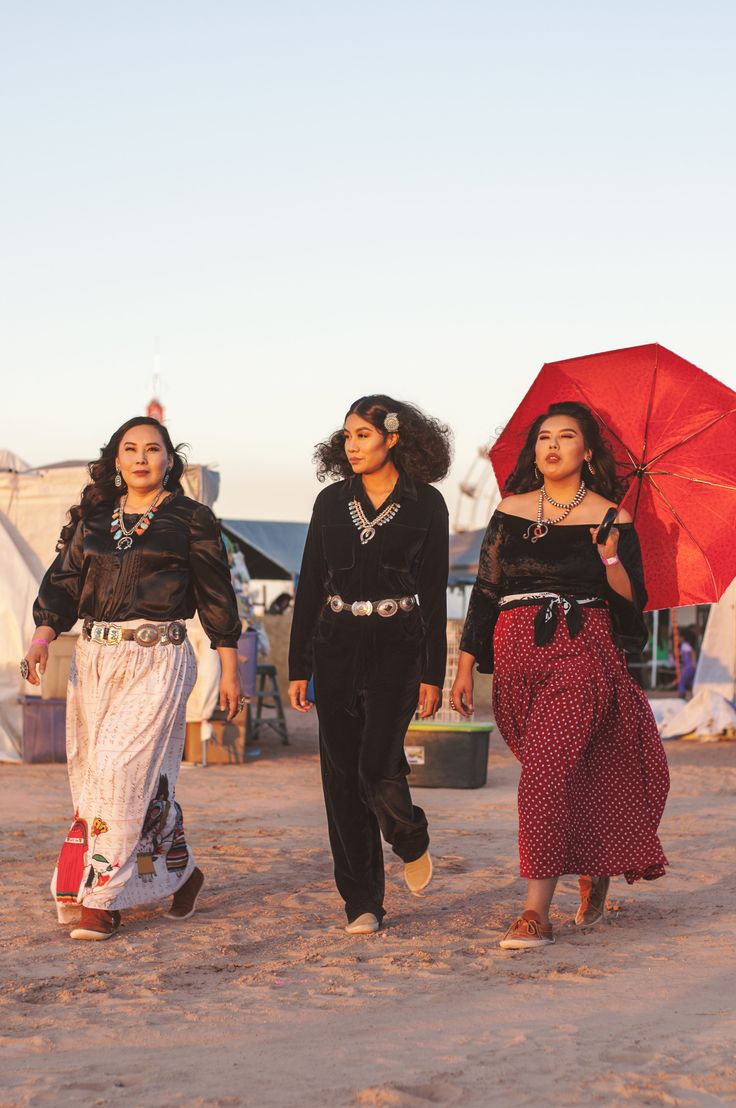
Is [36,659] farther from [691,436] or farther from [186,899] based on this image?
[691,436]

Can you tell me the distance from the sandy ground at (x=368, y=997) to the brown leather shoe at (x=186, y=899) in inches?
2.6

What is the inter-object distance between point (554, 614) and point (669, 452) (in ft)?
2.83

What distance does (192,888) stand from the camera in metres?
5.34

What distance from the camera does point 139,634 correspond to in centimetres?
504

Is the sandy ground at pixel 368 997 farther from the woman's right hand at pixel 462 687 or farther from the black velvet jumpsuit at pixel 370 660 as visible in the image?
the woman's right hand at pixel 462 687

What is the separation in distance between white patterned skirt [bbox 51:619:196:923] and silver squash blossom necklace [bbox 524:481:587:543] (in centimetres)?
130

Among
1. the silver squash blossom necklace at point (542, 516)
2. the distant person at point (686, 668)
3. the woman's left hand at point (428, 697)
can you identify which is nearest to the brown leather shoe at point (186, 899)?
the woman's left hand at point (428, 697)

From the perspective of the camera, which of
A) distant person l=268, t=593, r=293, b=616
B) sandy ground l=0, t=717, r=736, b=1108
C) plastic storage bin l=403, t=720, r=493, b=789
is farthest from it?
distant person l=268, t=593, r=293, b=616

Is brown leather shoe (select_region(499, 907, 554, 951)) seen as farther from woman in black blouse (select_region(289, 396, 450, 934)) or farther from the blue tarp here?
the blue tarp

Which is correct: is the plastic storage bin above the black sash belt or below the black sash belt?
below

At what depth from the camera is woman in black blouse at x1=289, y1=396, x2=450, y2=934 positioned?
492 cm

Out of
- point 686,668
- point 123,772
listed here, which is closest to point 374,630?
point 123,772

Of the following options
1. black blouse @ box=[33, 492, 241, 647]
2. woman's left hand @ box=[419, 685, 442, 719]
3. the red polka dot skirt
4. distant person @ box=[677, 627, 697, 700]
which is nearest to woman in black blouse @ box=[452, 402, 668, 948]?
the red polka dot skirt

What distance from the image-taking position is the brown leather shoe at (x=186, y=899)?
530 centimetres
